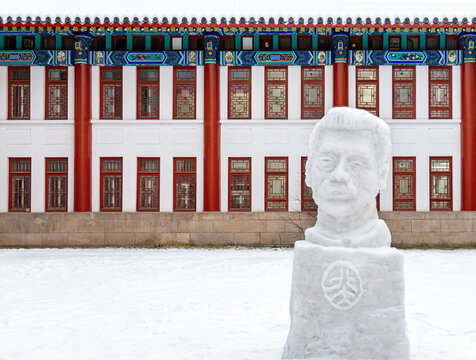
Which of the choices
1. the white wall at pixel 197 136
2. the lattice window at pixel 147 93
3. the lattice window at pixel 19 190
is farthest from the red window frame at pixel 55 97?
the lattice window at pixel 147 93

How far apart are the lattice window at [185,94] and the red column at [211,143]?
485 mm

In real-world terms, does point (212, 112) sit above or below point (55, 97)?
below

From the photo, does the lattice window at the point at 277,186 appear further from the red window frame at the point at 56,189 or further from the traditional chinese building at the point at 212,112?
the red window frame at the point at 56,189

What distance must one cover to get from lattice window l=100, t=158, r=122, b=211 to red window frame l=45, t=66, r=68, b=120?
2.01 meters

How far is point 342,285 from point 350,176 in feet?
3.20

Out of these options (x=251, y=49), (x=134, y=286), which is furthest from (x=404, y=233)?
(x=134, y=286)

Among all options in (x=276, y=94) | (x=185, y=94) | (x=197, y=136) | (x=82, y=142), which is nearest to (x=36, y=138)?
(x=82, y=142)

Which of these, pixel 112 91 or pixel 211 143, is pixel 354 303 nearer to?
pixel 211 143

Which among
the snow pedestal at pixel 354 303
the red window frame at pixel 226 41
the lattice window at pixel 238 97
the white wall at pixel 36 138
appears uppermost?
the red window frame at pixel 226 41

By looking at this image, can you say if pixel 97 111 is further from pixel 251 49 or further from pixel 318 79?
pixel 318 79

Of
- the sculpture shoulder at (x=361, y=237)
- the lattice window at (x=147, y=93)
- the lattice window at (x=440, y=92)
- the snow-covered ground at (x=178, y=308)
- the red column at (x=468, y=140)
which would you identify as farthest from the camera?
the lattice window at (x=147, y=93)

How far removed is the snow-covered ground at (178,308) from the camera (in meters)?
5.00

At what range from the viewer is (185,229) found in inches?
571

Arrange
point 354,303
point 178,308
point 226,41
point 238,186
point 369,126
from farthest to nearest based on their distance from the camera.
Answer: point 226,41 → point 238,186 → point 178,308 → point 369,126 → point 354,303
